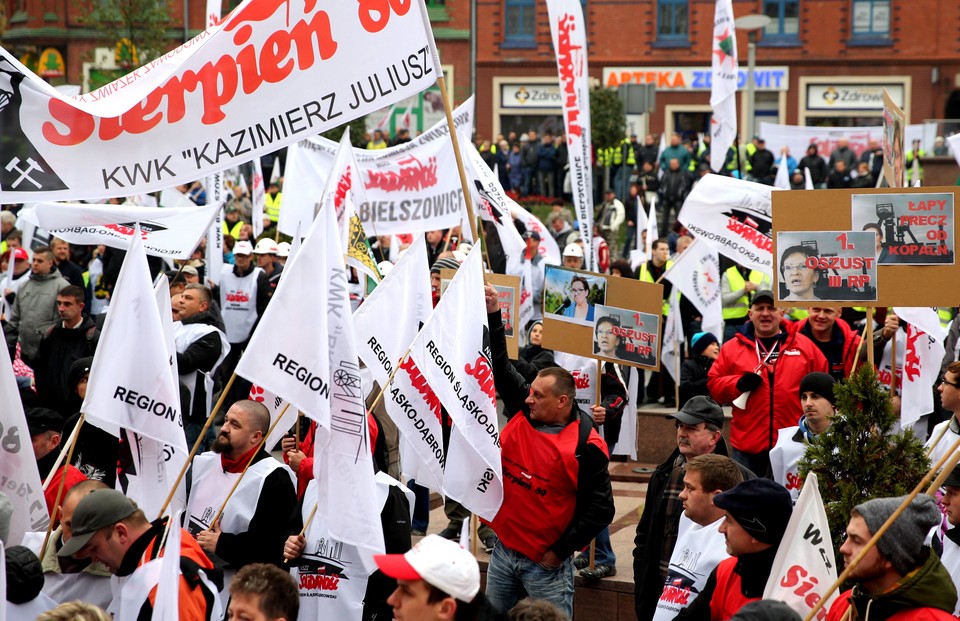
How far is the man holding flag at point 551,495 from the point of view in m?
6.46

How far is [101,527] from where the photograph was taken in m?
5.08

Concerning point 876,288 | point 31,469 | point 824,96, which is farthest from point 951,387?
point 824,96

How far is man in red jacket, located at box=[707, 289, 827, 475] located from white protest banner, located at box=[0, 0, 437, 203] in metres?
3.20

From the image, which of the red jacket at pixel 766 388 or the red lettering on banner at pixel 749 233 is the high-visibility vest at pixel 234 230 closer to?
the red lettering on banner at pixel 749 233

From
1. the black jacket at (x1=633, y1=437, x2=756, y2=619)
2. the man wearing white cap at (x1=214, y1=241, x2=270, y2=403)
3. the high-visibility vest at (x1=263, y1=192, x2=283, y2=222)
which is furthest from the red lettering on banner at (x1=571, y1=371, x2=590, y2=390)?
the high-visibility vest at (x1=263, y1=192, x2=283, y2=222)

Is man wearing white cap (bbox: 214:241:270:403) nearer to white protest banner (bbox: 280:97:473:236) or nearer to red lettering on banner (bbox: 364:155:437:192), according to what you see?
white protest banner (bbox: 280:97:473:236)

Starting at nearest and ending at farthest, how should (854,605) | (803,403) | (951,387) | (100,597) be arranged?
(854,605)
(100,597)
(951,387)
(803,403)

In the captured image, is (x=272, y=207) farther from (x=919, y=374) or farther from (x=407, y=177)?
(x=919, y=374)

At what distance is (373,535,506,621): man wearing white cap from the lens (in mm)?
4199

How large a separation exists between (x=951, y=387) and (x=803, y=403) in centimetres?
89

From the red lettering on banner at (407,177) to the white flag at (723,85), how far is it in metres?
4.55

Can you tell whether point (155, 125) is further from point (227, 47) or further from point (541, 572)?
point (541, 572)

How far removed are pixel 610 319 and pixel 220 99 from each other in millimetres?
3140

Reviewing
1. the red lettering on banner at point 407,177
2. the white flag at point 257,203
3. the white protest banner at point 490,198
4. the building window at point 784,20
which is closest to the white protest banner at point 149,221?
the red lettering on banner at point 407,177
